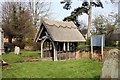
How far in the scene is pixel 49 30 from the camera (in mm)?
23672

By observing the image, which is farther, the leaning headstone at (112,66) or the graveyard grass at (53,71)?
the graveyard grass at (53,71)

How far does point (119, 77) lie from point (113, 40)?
856 inches

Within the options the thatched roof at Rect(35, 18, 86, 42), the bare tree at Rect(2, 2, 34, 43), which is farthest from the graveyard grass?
the bare tree at Rect(2, 2, 34, 43)

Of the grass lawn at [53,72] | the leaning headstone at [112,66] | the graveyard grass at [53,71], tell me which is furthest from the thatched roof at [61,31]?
the leaning headstone at [112,66]

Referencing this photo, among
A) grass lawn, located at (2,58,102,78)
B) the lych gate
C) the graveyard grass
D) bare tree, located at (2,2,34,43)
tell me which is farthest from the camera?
bare tree, located at (2,2,34,43)

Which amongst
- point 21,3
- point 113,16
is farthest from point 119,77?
point 21,3

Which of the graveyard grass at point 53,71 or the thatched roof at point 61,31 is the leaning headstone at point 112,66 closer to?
the graveyard grass at point 53,71

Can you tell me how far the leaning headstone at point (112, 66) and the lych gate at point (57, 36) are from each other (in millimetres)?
14939

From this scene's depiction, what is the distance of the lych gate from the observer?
77.6ft

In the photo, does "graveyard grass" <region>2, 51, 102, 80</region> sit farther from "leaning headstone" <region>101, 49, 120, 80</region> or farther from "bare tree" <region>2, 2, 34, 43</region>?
"bare tree" <region>2, 2, 34, 43</region>

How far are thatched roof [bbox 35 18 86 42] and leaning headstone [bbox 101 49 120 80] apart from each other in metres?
15.0

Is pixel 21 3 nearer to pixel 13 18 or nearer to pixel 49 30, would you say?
pixel 13 18

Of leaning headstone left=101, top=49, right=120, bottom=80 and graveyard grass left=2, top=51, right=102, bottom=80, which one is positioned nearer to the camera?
leaning headstone left=101, top=49, right=120, bottom=80

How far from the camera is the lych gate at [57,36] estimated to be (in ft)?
77.6
